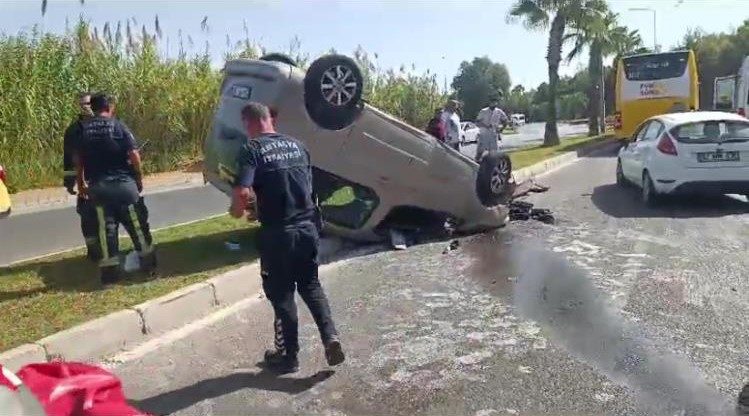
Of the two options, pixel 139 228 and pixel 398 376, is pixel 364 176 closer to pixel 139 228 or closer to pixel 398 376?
pixel 139 228

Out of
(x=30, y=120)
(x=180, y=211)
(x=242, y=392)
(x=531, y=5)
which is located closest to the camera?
(x=242, y=392)

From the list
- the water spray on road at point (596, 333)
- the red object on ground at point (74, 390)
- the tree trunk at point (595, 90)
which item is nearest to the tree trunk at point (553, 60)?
the tree trunk at point (595, 90)

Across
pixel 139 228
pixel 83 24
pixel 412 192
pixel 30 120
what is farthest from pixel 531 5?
pixel 139 228

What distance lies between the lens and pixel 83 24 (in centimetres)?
1764

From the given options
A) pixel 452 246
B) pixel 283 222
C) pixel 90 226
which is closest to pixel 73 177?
pixel 90 226

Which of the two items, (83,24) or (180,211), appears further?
(83,24)

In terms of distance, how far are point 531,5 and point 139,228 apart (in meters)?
29.8

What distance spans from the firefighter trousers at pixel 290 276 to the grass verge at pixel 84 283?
1.71m

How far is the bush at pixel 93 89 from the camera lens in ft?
48.9

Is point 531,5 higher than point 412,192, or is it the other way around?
point 531,5

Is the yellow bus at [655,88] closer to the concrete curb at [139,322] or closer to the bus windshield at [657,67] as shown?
the bus windshield at [657,67]

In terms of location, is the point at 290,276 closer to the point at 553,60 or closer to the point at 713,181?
the point at 713,181

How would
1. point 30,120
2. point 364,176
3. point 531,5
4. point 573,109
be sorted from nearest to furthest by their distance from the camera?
point 364,176
point 30,120
point 531,5
point 573,109

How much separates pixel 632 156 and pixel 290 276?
33.7ft
